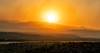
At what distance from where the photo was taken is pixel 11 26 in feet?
8.61

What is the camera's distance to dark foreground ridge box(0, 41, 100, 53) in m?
2.07

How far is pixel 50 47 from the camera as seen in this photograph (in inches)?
83.5

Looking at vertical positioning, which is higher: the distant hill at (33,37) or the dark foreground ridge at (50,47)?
the distant hill at (33,37)

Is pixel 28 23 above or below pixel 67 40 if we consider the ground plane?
above

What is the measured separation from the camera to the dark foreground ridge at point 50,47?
2066 mm

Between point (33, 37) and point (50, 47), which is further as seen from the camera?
point (33, 37)

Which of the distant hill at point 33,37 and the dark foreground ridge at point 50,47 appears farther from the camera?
the distant hill at point 33,37

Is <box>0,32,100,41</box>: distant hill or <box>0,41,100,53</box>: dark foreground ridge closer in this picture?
<box>0,41,100,53</box>: dark foreground ridge

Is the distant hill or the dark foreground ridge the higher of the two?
the distant hill

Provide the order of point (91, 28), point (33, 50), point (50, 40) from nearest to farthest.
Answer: point (33, 50), point (50, 40), point (91, 28)

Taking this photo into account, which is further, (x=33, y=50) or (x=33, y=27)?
(x=33, y=27)

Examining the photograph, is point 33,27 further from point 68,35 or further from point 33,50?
point 33,50

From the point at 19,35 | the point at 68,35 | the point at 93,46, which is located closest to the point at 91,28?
the point at 68,35

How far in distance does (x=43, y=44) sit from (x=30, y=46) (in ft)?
0.36
